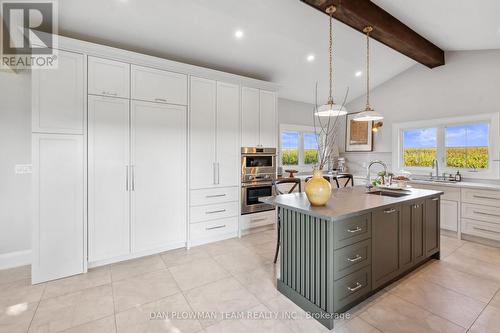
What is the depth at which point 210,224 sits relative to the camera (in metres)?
3.48

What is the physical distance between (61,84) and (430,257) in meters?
4.69

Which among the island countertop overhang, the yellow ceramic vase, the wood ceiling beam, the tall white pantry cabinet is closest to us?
the island countertop overhang

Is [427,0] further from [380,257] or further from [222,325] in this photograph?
[222,325]

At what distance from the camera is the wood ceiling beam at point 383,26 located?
8.36ft

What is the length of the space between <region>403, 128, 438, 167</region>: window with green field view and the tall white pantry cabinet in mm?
3507

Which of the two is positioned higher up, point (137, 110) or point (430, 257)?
point (137, 110)

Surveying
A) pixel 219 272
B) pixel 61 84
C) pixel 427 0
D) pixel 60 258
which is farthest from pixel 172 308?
pixel 427 0

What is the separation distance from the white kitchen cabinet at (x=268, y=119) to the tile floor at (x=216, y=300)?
1.94 metres

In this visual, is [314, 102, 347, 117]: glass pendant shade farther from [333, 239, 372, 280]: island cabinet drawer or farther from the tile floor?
the tile floor

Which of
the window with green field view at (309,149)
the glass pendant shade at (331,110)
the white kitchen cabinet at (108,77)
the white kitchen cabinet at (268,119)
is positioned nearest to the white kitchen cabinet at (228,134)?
the white kitchen cabinet at (268,119)

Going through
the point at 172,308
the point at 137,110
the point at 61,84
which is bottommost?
the point at 172,308

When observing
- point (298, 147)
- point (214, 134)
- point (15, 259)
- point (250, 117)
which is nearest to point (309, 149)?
point (298, 147)

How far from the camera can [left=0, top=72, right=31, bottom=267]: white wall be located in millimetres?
2676

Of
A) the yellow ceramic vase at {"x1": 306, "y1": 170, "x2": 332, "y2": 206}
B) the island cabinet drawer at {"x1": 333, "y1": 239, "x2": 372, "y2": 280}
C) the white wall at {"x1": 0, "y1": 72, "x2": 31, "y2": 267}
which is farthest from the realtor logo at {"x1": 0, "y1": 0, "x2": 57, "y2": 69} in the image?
the island cabinet drawer at {"x1": 333, "y1": 239, "x2": 372, "y2": 280}
